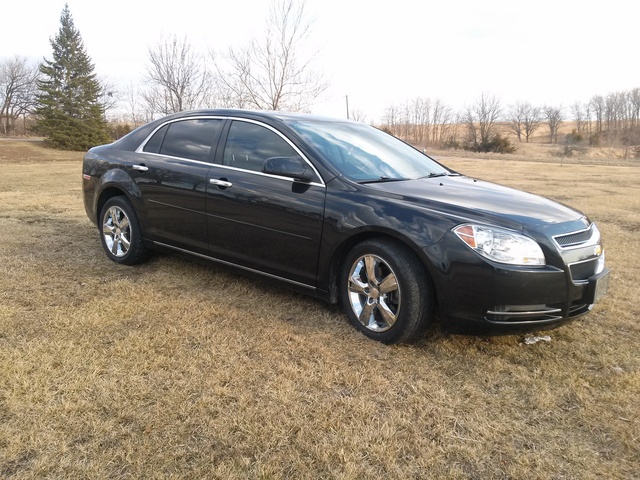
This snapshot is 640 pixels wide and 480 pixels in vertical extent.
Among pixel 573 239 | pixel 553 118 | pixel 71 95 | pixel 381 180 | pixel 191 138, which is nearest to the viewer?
pixel 573 239

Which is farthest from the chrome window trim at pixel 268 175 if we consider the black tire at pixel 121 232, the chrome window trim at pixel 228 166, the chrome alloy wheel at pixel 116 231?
the chrome alloy wheel at pixel 116 231

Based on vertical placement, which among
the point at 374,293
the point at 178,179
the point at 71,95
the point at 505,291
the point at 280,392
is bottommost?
the point at 280,392

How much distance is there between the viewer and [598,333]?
3555 mm

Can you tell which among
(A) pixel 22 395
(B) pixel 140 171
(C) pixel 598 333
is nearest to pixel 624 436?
(C) pixel 598 333

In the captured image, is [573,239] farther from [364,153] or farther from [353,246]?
[364,153]

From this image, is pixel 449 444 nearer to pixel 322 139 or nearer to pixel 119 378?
pixel 119 378

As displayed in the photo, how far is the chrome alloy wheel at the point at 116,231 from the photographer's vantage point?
4782mm

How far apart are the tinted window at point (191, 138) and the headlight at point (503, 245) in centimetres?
233

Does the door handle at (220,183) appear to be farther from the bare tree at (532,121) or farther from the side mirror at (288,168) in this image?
the bare tree at (532,121)

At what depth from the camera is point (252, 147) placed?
12.8 ft

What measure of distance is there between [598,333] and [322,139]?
2490mm

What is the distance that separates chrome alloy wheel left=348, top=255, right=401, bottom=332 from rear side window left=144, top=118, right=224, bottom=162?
1.72 metres

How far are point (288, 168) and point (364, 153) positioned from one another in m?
0.78

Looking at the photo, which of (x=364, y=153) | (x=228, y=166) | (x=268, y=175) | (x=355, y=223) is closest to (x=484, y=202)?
(x=355, y=223)
